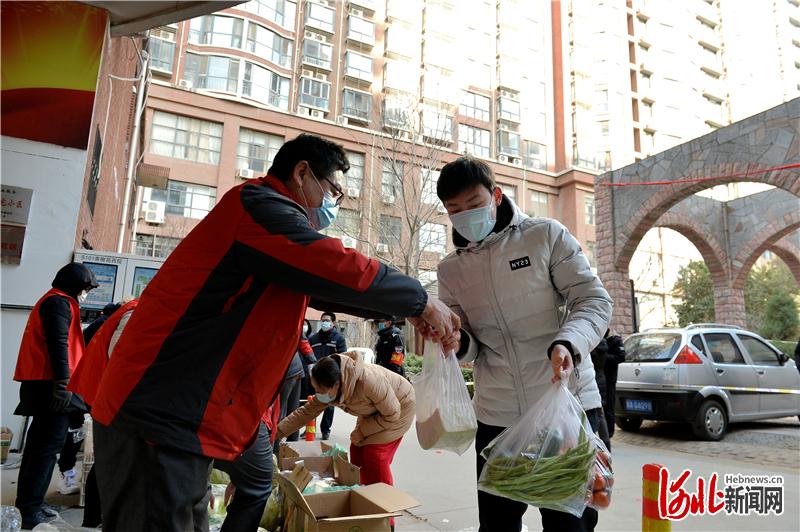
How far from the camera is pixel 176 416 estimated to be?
4.18ft

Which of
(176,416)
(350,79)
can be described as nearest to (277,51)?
(350,79)

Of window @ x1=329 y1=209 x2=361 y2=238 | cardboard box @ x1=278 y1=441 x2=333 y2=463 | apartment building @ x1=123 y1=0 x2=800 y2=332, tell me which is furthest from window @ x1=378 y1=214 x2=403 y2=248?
cardboard box @ x1=278 y1=441 x2=333 y2=463

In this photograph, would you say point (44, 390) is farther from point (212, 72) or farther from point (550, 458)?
point (212, 72)

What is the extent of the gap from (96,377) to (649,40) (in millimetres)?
43379

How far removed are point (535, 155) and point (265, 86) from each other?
1801cm

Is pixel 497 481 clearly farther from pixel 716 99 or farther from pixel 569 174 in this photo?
pixel 716 99

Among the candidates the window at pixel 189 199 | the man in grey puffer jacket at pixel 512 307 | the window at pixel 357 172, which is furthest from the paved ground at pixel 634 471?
the window at pixel 189 199

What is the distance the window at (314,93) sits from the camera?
27.9 m

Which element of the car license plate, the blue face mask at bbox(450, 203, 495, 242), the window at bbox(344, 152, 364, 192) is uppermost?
the window at bbox(344, 152, 364, 192)

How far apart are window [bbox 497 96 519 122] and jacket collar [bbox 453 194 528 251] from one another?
3168 cm

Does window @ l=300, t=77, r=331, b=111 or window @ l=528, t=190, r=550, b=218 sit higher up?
window @ l=300, t=77, r=331, b=111

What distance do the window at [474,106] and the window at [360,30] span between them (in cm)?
670

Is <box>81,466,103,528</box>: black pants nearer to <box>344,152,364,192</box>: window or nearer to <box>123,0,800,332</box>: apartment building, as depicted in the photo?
<box>123,0,800,332</box>: apartment building

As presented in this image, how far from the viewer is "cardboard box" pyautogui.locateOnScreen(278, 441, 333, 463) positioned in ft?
13.1
